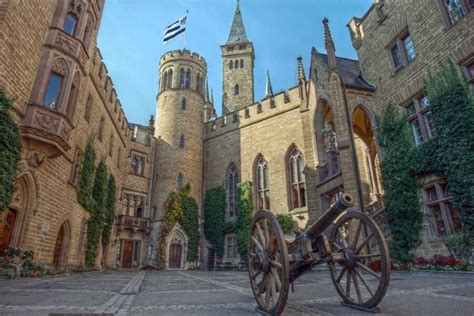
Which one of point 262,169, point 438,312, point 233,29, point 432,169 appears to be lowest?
point 438,312

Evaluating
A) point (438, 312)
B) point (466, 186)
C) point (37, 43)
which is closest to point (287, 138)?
point (466, 186)

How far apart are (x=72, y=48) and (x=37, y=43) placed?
129 cm

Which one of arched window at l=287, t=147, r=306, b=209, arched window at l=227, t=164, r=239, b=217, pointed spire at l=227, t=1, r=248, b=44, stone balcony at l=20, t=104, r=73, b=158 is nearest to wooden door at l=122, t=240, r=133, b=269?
arched window at l=227, t=164, r=239, b=217

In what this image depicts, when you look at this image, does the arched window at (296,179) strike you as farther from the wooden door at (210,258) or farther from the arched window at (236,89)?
the arched window at (236,89)

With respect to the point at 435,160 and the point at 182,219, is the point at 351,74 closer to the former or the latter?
the point at 435,160

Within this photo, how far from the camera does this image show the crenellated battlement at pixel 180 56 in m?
27.0

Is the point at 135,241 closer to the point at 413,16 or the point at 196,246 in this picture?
the point at 196,246

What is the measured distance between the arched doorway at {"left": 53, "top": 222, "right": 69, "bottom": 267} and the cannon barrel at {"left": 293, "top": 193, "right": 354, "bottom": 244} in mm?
11571

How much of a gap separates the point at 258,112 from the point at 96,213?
12.8m

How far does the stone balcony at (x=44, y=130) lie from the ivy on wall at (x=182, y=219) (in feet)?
41.0

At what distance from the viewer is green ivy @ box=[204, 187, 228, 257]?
67.8ft

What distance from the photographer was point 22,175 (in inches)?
348

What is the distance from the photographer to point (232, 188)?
2209 centimetres

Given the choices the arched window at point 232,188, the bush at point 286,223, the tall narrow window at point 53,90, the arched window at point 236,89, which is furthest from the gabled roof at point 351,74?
the arched window at point 236,89
